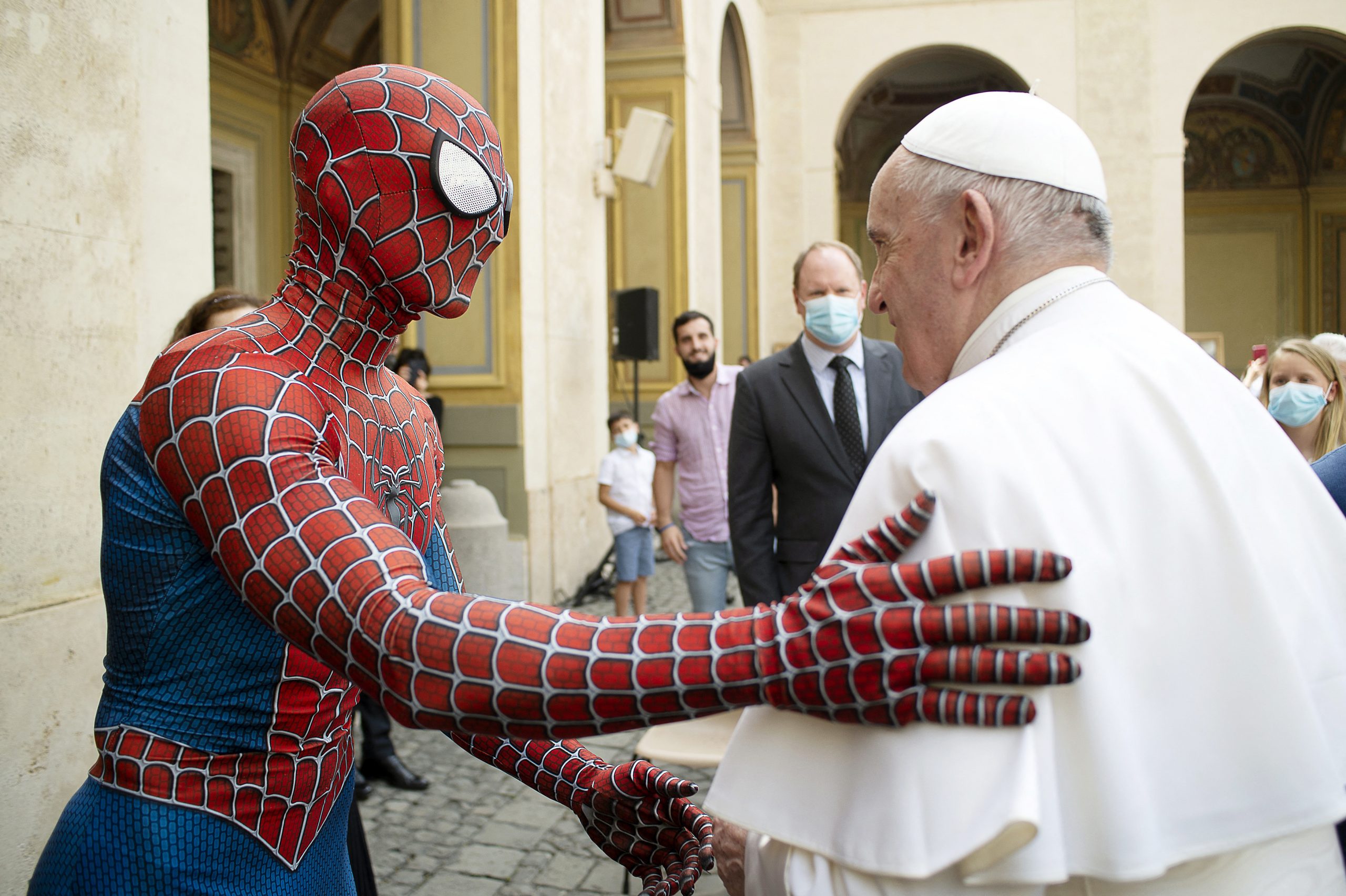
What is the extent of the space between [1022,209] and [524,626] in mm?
847

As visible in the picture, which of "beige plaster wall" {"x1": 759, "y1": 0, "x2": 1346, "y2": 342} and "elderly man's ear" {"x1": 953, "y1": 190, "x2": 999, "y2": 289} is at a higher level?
"beige plaster wall" {"x1": 759, "y1": 0, "x2": 1346, "y2": 342}

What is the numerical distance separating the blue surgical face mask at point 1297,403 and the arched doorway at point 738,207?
40.3 feet

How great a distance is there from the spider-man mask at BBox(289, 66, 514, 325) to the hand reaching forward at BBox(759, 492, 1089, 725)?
621 mm

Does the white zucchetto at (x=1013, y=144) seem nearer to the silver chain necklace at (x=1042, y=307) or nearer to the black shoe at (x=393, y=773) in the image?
the silver chain necklace at (x=1042, y=307)

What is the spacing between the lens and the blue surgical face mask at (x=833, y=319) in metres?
4.01

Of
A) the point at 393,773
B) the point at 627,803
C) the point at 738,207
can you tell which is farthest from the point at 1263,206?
the point at 627,803

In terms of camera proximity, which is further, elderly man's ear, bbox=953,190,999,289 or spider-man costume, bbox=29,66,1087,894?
elderly man's ear, bbox=953,190,999,289

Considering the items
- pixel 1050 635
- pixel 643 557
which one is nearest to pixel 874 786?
pixel 1050 635

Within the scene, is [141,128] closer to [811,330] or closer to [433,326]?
[811,330]

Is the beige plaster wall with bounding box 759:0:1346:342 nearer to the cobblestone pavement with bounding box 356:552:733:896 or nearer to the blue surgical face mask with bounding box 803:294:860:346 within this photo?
the cobblestone pavement with bounding box 356:552:733:896

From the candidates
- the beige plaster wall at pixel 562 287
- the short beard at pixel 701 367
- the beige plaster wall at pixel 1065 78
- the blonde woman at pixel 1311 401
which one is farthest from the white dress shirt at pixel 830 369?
the beige plaster wall at pixel 1065 78

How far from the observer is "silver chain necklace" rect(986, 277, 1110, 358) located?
4.55 ft

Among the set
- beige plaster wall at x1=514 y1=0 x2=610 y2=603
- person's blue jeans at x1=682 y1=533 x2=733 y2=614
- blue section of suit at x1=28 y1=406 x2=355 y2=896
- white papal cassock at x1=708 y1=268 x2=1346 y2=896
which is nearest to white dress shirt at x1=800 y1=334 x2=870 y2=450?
person's blue jeans at x1=682 y1=533 x2=733 y2=614

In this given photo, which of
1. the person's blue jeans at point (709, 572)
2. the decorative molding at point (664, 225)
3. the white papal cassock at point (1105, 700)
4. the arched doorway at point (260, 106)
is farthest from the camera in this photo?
the decorative molding at point (664, 225)
